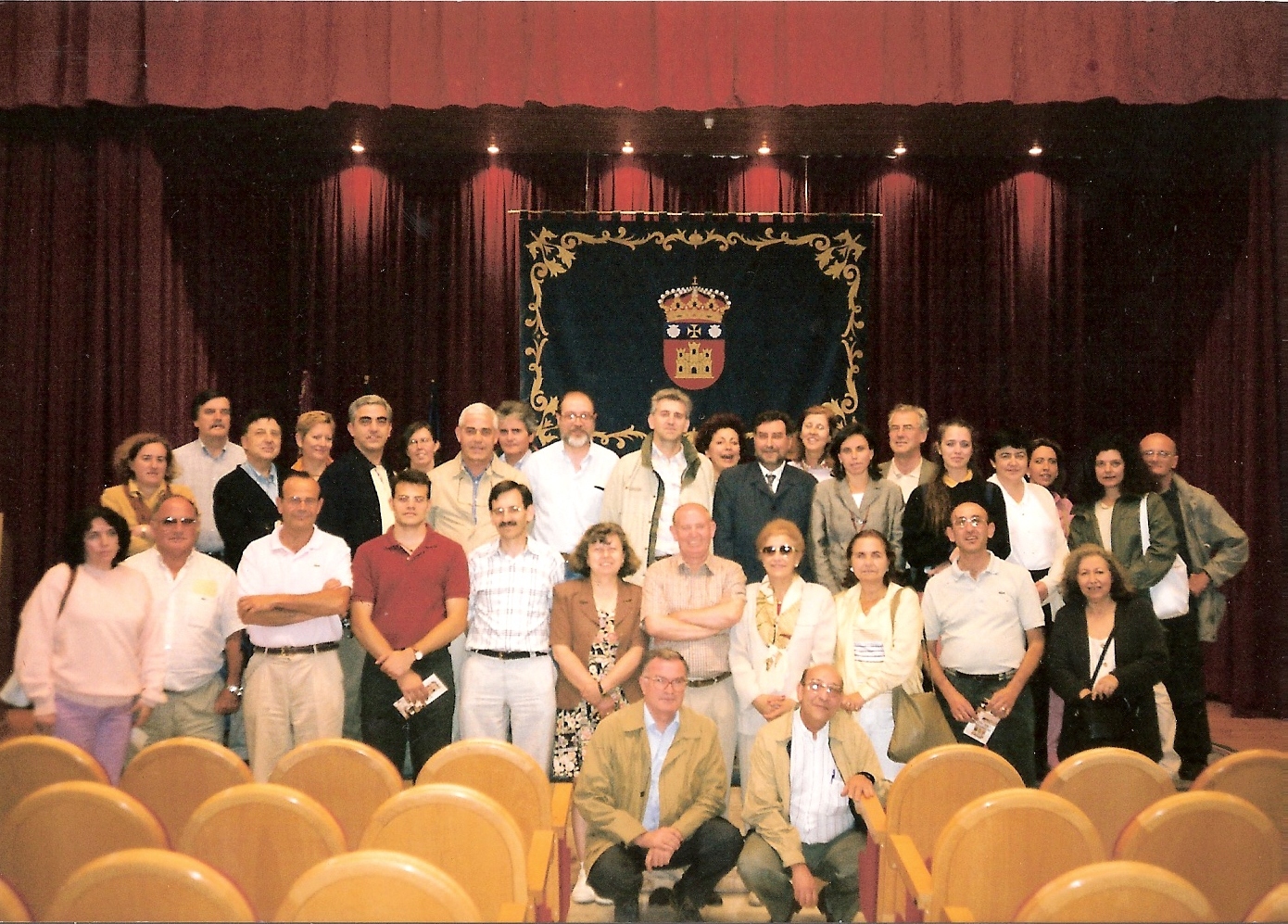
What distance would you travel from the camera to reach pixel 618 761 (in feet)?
12.4

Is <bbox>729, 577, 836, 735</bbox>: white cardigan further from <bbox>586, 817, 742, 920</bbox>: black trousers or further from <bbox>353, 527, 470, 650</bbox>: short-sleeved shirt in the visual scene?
<bbox>353, 527, 470, 650</bbox>: short-sleeved shirt

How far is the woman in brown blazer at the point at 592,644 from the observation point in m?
4.33

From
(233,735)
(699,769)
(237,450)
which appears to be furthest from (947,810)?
(237,450)

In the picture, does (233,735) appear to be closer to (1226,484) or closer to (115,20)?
(115,20)

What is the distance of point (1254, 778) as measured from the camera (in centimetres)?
300

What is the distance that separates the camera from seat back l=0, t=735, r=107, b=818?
2932 millimetres

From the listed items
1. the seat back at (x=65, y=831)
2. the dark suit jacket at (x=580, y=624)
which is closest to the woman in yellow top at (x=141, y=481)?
the dark suit jacket at (x=580, y=624)

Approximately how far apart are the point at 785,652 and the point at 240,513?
2.52 meters

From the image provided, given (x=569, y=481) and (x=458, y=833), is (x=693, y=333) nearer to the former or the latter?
(x=569, y=481)

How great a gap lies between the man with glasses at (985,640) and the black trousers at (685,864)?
125 cm

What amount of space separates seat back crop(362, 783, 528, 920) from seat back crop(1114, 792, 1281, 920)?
142cm

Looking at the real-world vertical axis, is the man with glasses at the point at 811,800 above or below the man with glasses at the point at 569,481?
below

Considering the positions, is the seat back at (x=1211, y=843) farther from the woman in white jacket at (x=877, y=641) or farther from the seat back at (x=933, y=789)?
the woman in white jacket at (x=877, y=641)

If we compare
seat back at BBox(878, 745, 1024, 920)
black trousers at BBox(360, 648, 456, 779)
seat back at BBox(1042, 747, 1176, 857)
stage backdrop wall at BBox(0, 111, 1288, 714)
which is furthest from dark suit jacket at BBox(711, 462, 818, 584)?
stage backdrop wall at BBox(0, 111, 1288, 714)
